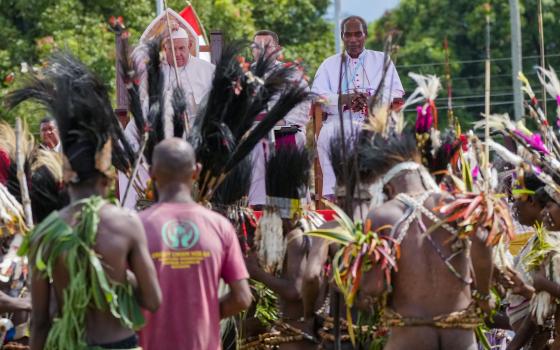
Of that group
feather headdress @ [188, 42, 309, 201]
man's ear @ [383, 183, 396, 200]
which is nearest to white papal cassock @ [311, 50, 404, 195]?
feather headdress @ [188, 42, 309, 201]

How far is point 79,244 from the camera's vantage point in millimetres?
7301

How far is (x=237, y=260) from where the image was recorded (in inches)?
301

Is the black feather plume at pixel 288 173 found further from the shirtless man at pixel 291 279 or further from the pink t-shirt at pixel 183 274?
the pink t-shirt at pixel 183 274

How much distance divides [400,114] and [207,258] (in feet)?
6.79

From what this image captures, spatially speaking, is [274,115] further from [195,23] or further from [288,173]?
[195,23]

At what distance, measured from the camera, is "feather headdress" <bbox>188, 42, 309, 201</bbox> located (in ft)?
30.6

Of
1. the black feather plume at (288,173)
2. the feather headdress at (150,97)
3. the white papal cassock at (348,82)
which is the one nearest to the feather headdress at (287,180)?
the black feather plume at (288,173)

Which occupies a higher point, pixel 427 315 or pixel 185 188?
pixel 185 188

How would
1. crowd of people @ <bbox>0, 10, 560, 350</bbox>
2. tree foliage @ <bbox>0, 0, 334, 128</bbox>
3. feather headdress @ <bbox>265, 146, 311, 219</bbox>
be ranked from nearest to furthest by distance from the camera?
crowd of people @ <bbox>0, 10, 560, 350</bbox> → feather headdress @ <bbox>265, 146, 311, 219</bbox> → tree foliage @ <bbox>0, 0, 334, 128</bbox>

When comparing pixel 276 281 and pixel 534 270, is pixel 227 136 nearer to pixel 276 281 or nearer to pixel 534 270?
pixel 276 281

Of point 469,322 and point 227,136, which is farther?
point 227,136

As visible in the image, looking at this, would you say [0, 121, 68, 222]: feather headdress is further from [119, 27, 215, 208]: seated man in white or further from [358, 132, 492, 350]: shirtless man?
[358, 132, 492, 350]: shirtless man

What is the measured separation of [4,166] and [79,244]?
10.2ft

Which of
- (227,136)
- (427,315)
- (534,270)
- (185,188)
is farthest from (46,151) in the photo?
(534,270)
